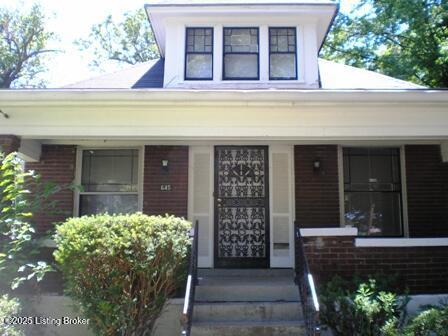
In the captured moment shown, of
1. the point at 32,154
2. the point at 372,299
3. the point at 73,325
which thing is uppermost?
the point at 32,154

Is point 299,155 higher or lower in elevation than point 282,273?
higher

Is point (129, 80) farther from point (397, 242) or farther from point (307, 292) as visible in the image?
point (397, 242)

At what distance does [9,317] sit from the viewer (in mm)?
5531

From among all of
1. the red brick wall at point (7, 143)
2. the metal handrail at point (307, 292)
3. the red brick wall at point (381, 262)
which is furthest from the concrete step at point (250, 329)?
the red brick wall at point (7, 143)

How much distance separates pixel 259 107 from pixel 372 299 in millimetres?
3047

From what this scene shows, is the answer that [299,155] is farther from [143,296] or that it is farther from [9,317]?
[9,317]

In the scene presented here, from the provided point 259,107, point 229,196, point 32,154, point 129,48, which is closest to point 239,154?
point 229,196

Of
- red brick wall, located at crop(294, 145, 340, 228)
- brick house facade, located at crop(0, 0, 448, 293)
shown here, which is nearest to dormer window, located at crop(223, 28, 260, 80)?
brick house facade, located at crop(0, 0, 448, 293)

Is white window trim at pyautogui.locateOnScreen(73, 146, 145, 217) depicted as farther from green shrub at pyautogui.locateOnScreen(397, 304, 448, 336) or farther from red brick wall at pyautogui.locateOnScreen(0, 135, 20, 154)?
green shrub at pyautogui.locateOnScreen(397, 304, 448, 336)

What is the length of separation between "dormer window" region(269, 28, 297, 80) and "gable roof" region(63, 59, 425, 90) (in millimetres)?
698

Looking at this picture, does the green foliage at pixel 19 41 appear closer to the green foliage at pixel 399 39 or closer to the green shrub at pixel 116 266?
the green foliage at pixel 399 39

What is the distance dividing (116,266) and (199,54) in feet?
16.7

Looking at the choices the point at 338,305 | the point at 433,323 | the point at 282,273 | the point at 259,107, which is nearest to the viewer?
the point at 433,323

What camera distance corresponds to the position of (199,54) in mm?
9320
